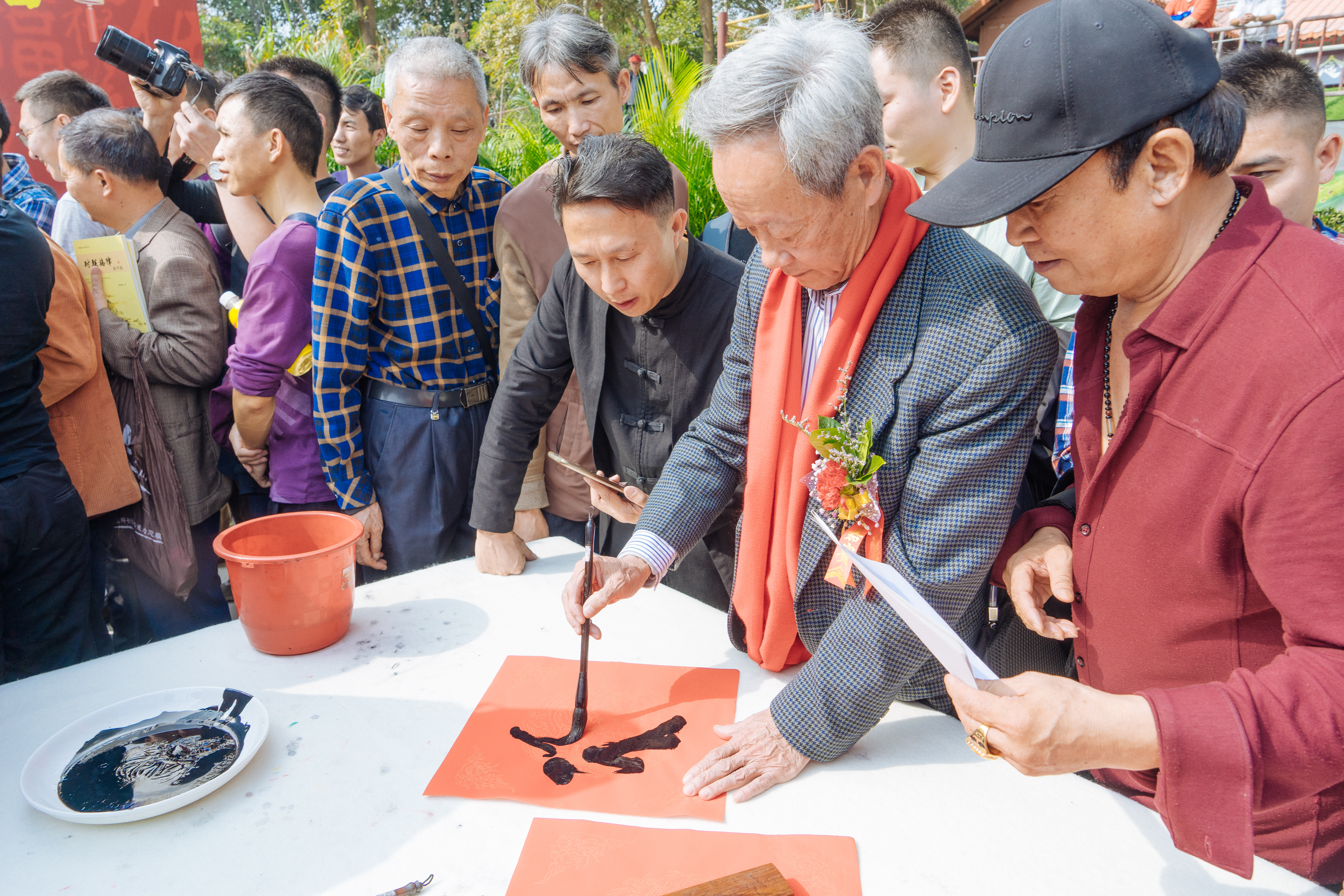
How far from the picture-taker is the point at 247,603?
5.00 feet

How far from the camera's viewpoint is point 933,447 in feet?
4.13

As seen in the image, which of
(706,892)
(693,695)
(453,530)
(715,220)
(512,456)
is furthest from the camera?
(715,220)

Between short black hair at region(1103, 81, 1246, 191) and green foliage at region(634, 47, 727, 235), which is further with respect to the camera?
green foliage at region(634, 47, 727, 235)

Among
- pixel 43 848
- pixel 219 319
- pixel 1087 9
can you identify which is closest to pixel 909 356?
pixel 1087 9

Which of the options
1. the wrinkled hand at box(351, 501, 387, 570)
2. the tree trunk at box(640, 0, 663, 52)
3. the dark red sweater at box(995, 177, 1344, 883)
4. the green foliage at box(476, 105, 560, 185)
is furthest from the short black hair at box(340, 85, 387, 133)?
the tree trunk at box(640, 0, 663, 52)

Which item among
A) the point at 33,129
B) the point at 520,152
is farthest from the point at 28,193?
the point at 520,152

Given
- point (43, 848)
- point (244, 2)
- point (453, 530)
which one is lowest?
point (453, 530)

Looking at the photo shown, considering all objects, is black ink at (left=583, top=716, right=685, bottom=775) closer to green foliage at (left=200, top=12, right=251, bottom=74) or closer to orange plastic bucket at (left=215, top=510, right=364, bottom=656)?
orange plastic bucket at (left=215, top=510, right=364, bottom=656)

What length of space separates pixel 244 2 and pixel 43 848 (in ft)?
141

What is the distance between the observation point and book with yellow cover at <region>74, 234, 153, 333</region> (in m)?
2.51

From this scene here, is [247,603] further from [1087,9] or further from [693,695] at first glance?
[1087,9]

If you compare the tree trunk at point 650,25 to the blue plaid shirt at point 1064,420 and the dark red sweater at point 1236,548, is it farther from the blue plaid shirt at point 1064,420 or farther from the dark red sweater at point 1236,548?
the dark red sweater at point 1236,548

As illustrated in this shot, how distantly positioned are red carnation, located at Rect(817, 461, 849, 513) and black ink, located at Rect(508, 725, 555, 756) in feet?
1.92

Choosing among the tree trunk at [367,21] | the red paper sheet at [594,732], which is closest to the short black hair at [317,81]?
the red paper sheet at [594,732]
